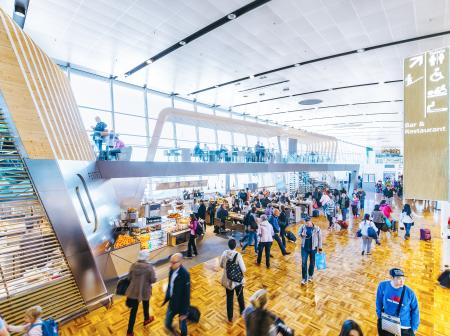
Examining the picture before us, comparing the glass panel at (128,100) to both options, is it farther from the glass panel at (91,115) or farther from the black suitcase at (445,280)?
the black suitcase at (445,280)

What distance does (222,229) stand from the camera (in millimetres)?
9969

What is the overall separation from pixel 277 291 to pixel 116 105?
37.6 feet

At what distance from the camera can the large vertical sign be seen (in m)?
2.40

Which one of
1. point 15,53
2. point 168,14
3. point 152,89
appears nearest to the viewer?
point 15,53

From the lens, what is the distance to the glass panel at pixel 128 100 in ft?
38.8

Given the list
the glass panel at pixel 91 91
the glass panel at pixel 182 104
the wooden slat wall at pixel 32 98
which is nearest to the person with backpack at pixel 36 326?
the wooden slat wall at pixel 32 98

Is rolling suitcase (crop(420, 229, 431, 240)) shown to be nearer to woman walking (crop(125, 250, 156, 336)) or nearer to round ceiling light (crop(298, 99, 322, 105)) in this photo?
round ceiling light (crop(298, 99, 322, 105))

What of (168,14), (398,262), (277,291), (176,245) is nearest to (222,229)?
(176,245)

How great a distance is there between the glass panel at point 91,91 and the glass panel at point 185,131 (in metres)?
4.07

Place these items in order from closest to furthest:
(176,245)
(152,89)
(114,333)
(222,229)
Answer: (114,333) → (176,245) → (222,229) → (152,89)

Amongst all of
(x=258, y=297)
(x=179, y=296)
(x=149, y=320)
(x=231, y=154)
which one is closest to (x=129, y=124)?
(x=231, y=154)

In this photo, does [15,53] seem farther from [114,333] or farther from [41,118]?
[114,333]

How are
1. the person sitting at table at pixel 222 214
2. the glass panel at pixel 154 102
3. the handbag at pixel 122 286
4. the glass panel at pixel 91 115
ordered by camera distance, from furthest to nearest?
1. the glass panel at pixel 154 102
2. the glass panel at pixel 91 115
3. the person sitting at table at pixel 222 214
4. the handbag at pixel 122 286

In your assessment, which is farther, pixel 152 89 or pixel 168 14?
pixel 152 89
